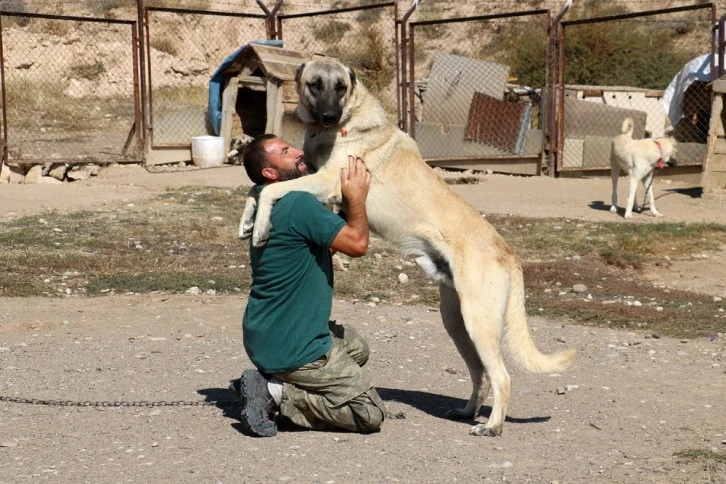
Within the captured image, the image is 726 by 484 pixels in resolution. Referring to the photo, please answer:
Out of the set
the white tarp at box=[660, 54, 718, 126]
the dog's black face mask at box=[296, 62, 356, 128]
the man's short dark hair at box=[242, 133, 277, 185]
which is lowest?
the man's short dark hair at box=[242, 133, 277, 185]

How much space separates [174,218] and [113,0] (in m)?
22.6

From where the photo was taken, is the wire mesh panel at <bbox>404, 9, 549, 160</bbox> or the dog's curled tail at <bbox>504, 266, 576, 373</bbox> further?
the wire mesh panel at <bbox>404, 9, 549, 160</bbox>

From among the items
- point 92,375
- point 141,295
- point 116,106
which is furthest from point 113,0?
point 92,375

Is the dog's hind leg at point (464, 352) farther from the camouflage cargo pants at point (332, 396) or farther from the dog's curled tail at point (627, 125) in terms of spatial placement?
the dog's curled tail at point (627, 125)

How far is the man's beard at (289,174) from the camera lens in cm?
469

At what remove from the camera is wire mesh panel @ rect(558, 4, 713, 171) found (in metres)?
15.7

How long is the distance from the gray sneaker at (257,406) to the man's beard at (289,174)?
3.10ft

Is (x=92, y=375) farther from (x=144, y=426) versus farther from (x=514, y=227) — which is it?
(x=514, y=227)

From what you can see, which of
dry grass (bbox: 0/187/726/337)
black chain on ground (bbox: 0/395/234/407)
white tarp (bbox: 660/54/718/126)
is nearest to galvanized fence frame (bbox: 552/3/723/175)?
white tarp (bbox: 660/54/718/126)

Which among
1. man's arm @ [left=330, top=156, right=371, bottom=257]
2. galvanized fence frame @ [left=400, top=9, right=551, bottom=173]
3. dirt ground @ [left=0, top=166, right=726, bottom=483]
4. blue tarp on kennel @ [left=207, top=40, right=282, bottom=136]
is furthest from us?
blue tarp on kennel @ [left=207, top=40, right=282, bottom=136]

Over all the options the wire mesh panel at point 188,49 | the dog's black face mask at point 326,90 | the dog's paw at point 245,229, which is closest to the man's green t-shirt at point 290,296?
the dog's paw at point 245,229

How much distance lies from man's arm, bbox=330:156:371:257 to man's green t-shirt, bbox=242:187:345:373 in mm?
117

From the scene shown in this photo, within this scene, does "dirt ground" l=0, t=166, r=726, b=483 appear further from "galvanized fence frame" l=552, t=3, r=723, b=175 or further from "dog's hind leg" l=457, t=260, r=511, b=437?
"galvanized fence frame" l=552, t=3, r=723, b=175

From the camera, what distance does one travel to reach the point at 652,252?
33.6 feet
